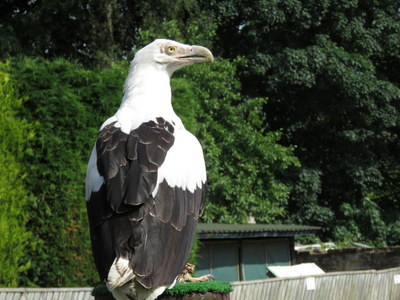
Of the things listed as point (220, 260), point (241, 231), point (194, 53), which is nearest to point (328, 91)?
point (220, 260)

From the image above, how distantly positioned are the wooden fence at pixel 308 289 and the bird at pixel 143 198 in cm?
268

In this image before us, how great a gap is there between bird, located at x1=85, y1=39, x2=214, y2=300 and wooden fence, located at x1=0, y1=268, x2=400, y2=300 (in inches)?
105

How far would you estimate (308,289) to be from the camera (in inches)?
322

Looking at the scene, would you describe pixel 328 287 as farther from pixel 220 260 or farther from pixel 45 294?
pixel 45 294

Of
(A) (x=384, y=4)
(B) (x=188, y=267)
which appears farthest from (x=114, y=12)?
(B) (x=188, y=267)

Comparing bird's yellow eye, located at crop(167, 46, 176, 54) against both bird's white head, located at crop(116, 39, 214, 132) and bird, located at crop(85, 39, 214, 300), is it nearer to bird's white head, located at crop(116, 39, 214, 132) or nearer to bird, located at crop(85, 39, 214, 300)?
bird's white head, located at crop(116, 39, 214, 132)

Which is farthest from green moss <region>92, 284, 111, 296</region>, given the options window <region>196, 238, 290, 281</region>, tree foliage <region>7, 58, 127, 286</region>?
window <region>196, 238, 290, 281</region>

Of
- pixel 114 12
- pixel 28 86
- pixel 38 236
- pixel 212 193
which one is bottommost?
pixel 212 193

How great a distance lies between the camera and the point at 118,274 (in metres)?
2.71

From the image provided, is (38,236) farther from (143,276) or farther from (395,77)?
(395,77)

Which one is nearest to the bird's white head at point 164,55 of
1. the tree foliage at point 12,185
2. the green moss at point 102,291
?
the green moss at point 102,291

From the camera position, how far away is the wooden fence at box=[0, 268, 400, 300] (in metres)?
5.86

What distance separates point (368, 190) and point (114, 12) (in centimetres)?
987

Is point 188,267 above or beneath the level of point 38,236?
above
